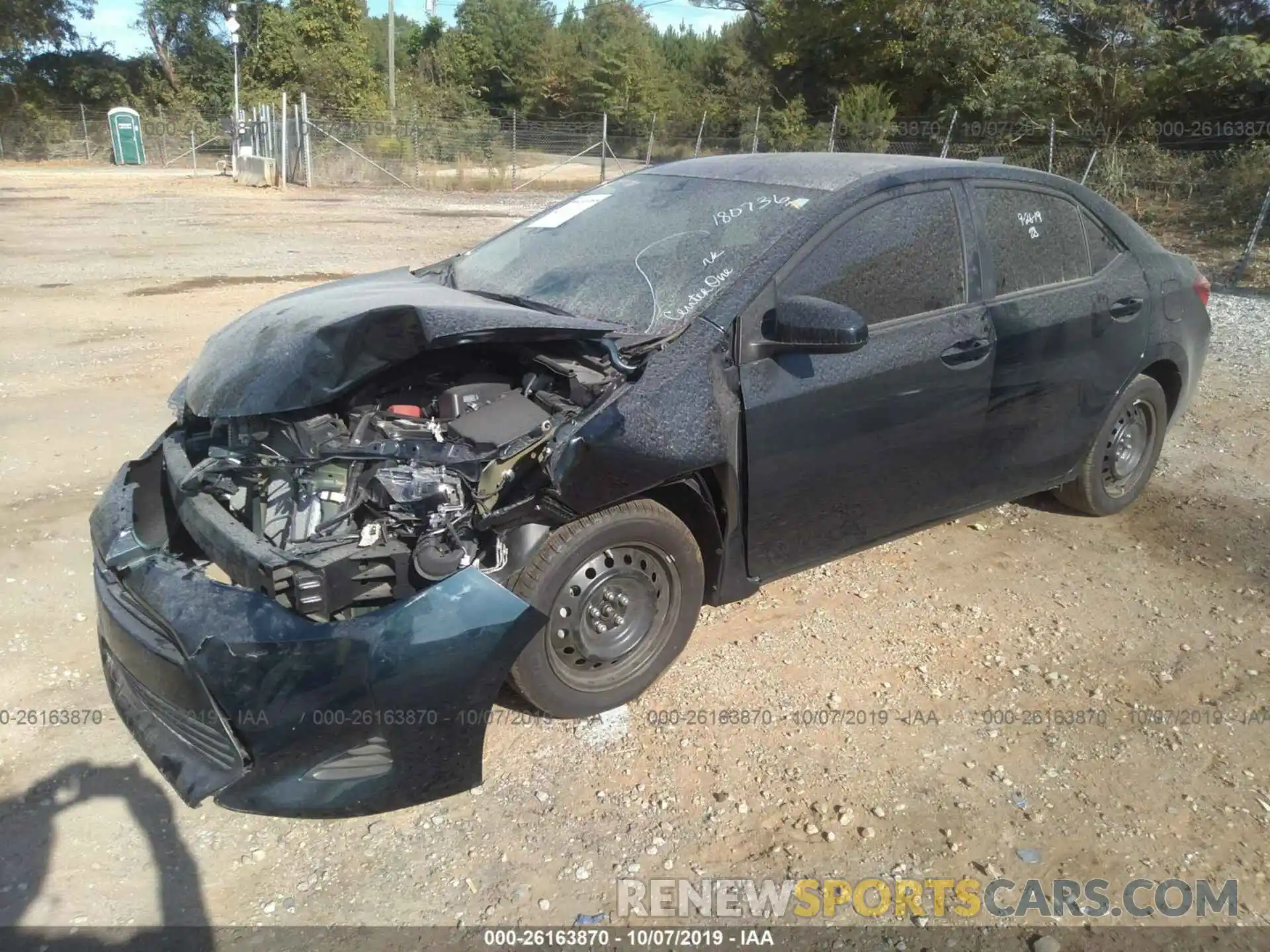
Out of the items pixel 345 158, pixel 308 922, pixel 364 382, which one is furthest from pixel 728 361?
pixel 345 158

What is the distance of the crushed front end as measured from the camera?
93.7 inches

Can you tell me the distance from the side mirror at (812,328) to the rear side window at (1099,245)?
5.88 ft

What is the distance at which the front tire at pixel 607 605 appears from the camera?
2848 mm

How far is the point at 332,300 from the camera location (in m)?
3.57

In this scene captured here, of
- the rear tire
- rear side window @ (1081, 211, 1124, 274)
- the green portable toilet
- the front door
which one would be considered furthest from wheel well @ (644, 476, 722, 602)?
the green portable toilet

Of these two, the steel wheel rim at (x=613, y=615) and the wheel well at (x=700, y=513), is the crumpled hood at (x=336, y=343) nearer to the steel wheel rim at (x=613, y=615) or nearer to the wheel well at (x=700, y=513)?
the wheel well at (x=700, y=513)

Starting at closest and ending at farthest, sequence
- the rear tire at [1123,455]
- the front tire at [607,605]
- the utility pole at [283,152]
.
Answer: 1. the front tire at [607,605]
2. the rear tire at [1123,455]
3. the utility pole at [283,152]

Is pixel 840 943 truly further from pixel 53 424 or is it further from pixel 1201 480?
pixel 53 424

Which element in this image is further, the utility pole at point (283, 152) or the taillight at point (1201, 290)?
the utility pole at point (283, 152)

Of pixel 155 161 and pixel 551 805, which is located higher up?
pixel 155 161

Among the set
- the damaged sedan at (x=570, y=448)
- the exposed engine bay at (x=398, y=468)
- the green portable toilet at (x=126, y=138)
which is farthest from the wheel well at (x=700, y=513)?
the green portable toilet at (x=126, y=138)

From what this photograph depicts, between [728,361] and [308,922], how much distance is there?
6.68ft

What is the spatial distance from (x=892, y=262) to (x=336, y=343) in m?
2.04

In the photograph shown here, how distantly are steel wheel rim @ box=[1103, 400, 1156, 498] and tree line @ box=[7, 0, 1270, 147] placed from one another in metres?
17.5
